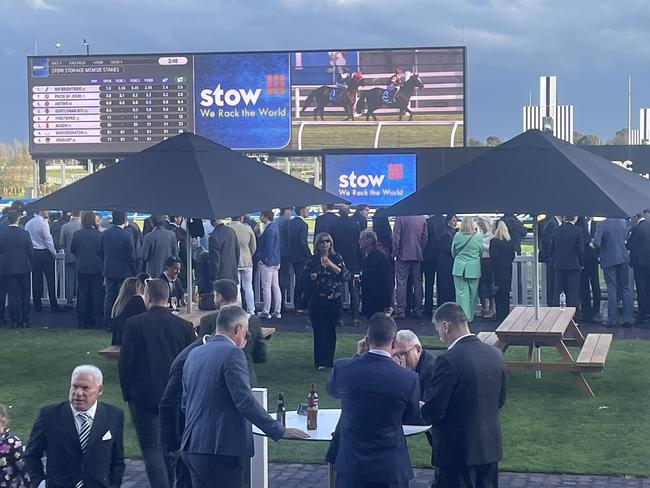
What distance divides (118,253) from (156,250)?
0.56 metres

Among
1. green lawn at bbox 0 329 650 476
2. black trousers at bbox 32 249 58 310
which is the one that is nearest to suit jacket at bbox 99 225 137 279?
green lawn at bbox 0 329 650 476

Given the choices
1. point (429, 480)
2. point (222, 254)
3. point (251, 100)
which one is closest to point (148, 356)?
point (429, 480)

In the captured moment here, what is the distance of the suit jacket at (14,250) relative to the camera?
1792 centimetres

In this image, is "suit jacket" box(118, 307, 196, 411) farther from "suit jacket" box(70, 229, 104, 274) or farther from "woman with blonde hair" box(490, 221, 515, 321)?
"woman with blonde hair" box(490, 221, 515, 321)

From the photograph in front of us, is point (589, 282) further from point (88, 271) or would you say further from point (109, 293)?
point (88, 271)

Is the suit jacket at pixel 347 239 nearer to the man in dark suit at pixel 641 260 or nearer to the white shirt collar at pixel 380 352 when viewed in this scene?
the man in dark suit at pixel 641 260

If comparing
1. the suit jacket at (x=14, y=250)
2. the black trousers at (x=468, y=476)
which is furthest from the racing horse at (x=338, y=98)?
the black trousers at (x=468, y=476)

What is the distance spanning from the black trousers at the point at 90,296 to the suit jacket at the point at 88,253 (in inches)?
5.9

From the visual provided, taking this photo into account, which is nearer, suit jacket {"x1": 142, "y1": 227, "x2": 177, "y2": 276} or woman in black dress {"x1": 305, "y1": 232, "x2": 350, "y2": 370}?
woman in black dress {"x1": 305, "y1": 232, "x2": 350, "y2": 370}

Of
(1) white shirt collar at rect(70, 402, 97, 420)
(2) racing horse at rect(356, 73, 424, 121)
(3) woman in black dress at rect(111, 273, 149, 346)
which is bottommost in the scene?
(1) white shirt collar at rect(70, 402, 97, 420)

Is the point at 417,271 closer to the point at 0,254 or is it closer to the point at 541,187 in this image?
the point at 0,254

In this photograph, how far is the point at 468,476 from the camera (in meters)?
7.39

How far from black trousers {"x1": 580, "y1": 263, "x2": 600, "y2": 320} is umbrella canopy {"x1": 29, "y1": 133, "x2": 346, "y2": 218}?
23.4ft

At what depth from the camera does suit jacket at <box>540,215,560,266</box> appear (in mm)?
17891
